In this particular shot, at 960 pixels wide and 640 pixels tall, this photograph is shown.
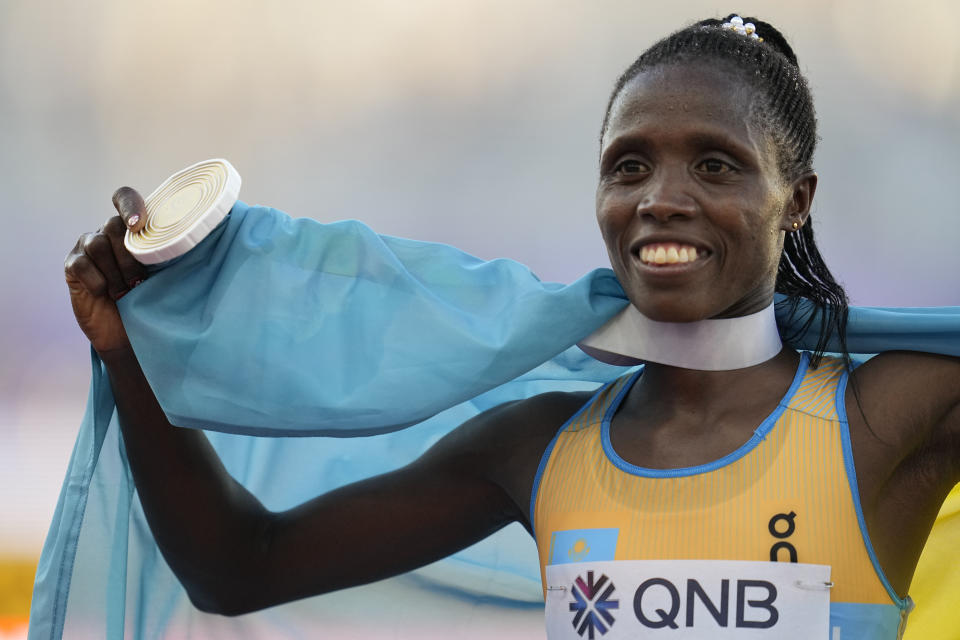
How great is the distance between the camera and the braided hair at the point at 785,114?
160cm

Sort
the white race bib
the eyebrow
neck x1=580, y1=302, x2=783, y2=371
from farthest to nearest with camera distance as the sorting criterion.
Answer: neck x1=580, y1=302, x2=783, y2=371 < the eyebrow < the white race bib

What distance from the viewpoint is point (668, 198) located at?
59.0 inches

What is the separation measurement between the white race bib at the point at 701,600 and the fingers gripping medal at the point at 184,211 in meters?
0.73

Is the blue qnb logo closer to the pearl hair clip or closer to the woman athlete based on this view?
the woman athlete

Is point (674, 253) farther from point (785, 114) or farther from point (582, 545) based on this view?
point (582, 545)

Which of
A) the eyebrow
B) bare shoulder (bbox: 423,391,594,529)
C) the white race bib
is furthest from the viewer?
bare shoulder (bbox: 423,391,594,529)

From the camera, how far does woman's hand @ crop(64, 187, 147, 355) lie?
165 centimetres

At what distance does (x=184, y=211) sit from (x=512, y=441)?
0.61 m

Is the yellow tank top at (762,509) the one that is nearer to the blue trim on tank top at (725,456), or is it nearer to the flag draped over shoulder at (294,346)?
the blue trim on tank top at (725,456)

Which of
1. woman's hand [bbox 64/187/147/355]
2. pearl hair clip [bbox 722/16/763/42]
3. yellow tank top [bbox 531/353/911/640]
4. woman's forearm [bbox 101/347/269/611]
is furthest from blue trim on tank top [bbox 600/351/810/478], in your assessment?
woman's hand [bbox 64/187/147/355]

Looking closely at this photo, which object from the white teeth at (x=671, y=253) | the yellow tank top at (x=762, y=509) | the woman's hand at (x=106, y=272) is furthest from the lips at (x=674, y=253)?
the woman's hand at (x=106, y=272)

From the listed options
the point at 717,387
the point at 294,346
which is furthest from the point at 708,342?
the point at 294,346

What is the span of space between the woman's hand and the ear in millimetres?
938

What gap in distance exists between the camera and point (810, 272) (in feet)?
5.80
